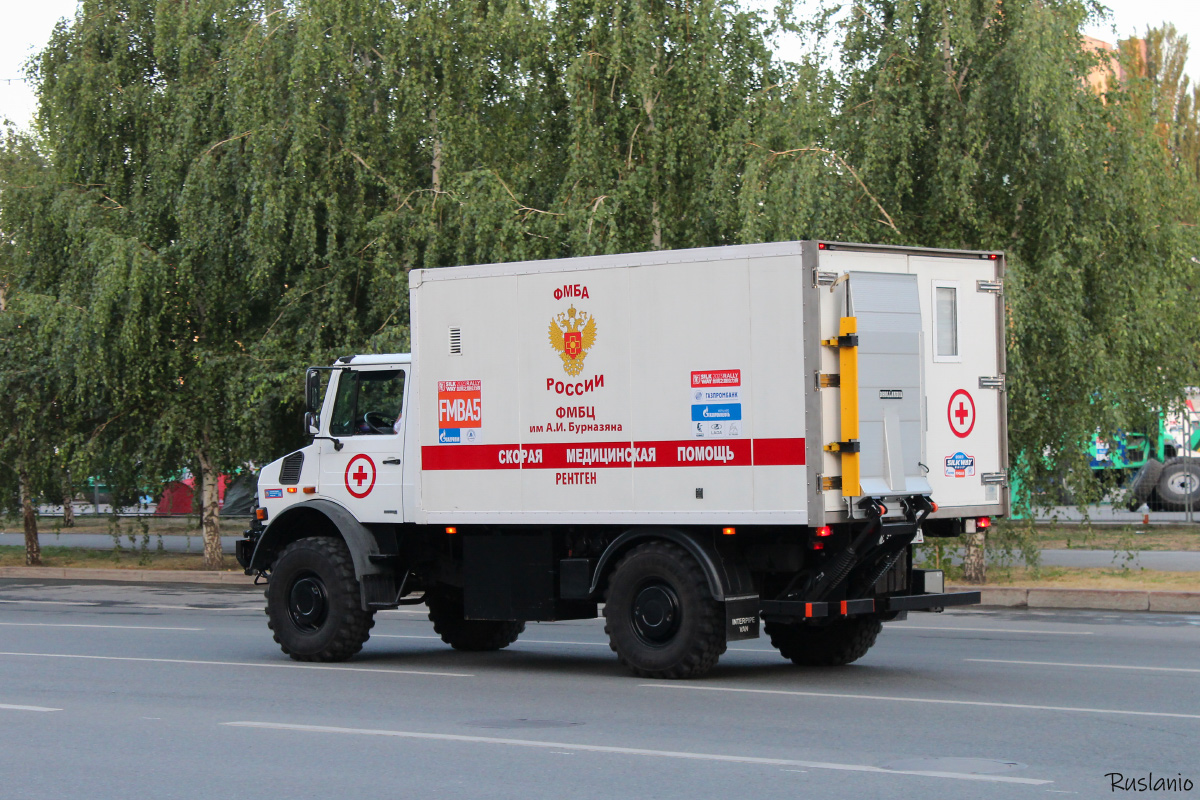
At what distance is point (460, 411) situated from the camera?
12.6 meters

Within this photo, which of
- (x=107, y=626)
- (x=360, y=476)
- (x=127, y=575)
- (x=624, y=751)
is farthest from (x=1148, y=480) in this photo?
(x=624, y=751)

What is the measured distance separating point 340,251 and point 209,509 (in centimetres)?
556

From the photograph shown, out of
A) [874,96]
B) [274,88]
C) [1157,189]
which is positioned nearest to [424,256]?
[274,88]

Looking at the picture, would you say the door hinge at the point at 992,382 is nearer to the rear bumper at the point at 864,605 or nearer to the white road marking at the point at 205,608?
the rear bumper at the point at 864,605

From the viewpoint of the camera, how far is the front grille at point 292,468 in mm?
13781

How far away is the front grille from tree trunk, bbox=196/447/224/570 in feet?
38.4

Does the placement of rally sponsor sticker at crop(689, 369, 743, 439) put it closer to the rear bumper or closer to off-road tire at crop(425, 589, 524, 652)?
the rear bumper

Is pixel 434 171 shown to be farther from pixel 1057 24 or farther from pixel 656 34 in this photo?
pixel 1057 24

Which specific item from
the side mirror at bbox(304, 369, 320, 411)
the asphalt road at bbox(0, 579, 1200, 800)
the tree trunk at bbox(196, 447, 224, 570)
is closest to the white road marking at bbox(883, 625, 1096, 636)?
the asphalt road at bbox(0, 579, 1200, 800)

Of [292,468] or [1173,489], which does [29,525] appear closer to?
[292,468]

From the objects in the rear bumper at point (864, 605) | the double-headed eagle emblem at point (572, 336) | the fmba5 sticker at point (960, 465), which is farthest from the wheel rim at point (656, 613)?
the fmba5 sticker at point (960, 465)

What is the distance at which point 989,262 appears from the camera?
40.3 feet

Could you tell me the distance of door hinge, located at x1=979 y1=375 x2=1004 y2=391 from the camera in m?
12.1

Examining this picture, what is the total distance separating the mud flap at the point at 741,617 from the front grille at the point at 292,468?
4.68m
